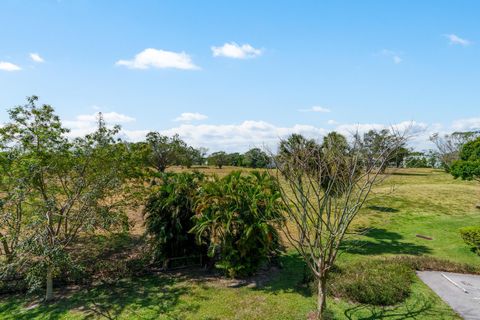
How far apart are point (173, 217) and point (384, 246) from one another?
10.6m

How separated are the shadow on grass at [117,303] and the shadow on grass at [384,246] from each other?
7.70m

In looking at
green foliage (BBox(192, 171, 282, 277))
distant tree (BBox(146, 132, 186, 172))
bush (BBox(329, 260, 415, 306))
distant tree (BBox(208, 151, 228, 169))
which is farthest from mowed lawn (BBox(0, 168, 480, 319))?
distant tree (BBox(208, 151, 228, 169))

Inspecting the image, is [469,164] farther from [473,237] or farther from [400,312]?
[400,312]

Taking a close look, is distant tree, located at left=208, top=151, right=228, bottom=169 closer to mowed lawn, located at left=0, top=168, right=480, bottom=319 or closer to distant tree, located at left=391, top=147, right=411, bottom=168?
mowed lawn, located at left=0, top=168, right=480, bottom=319

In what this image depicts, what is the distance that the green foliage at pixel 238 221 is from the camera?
10.3 m

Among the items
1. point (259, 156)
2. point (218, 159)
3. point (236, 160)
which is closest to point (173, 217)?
point (259, 156)

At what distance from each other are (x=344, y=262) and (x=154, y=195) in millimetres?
8124

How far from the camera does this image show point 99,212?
9.72 meters

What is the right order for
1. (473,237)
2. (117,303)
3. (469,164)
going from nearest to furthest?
(117,303) < (473,237) < (469,164)

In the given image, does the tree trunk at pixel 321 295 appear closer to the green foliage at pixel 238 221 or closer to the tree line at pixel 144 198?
the tree line at pixel 144 198

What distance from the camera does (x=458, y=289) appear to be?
9.80 meters

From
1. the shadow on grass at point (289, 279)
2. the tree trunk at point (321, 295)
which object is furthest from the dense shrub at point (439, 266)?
the tree trunk at point (321, 295)

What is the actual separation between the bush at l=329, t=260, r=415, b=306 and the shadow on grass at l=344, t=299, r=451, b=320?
29 cm

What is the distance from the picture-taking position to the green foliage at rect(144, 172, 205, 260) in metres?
11.4
